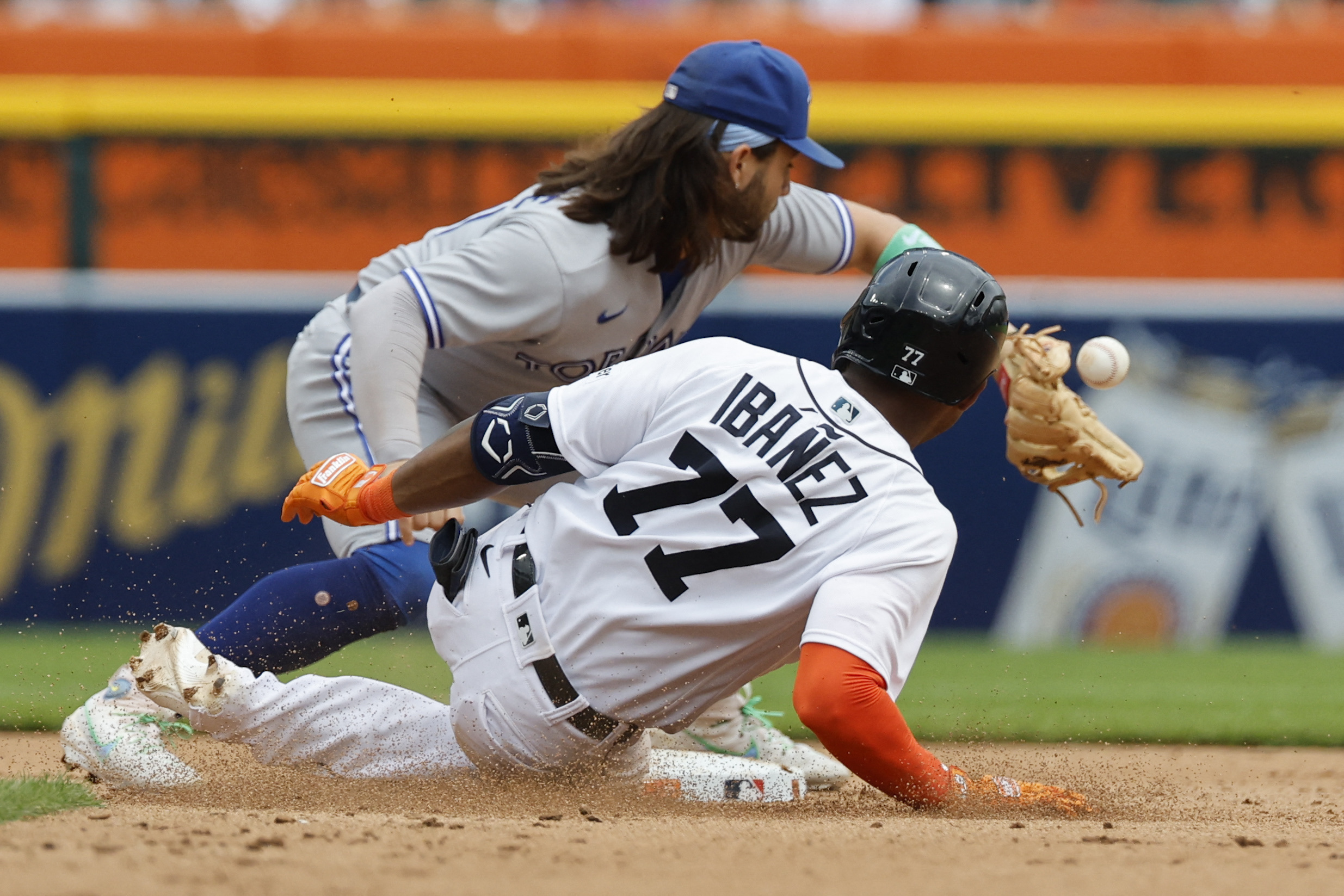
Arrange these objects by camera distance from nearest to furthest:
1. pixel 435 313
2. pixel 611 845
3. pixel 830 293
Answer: pixel 611 845
pixel 435 313
pixel 830 293

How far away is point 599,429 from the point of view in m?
2.41

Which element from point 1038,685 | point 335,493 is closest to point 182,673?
point 335,493

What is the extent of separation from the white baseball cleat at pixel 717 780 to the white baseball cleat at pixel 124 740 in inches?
34.3

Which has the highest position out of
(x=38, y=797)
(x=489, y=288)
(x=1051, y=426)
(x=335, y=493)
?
(x=489, y=288)

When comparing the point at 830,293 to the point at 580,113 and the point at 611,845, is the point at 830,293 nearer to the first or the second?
the point at 580,113

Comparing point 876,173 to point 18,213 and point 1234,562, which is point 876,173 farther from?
point 18,213

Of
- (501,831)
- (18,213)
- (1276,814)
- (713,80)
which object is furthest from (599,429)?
(18,213)

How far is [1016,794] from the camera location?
2553 mm

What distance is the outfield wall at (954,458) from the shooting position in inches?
227

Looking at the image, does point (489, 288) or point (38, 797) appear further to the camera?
point (489, 288)

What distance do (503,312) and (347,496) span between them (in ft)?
1.64

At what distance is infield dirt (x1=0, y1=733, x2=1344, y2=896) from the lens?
1877 millimetres

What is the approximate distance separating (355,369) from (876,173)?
12.2ft

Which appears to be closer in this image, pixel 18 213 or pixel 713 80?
pixel 713 80
